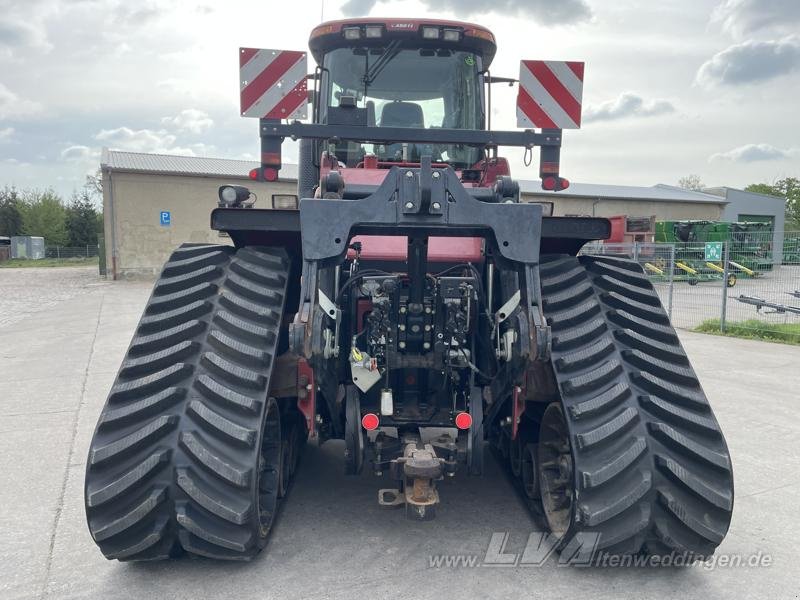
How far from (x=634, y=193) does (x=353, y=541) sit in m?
41.5

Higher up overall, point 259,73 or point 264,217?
point 259,73

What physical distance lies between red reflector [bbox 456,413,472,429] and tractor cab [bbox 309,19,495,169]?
6.44 ft

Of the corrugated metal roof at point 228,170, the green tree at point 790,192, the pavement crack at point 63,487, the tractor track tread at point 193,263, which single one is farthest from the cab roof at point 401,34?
the green tree at point 790,192

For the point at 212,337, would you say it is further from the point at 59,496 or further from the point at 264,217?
the point at 59,496

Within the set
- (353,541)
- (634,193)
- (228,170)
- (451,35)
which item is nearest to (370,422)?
(353,541)

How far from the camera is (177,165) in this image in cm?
2989

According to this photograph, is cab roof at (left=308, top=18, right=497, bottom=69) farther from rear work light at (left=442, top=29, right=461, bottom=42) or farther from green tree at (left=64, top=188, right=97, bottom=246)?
green tree at (left=64, top=188, right=97, bottom=246)

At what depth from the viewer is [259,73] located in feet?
13.3

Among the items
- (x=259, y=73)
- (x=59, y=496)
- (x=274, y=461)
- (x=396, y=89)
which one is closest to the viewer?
(x=274, y=461)

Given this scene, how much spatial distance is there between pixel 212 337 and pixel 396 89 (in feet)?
7.81

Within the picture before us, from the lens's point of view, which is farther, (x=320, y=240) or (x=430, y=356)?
(x=430, y=356)

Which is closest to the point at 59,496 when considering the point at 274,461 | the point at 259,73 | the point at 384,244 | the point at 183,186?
the point at 274,461

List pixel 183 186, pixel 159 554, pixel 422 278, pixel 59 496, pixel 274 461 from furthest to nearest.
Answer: pixel 183 186 < pixel 59 496 < pixel 274 461 < pixel 422 278 < pixel 159 554

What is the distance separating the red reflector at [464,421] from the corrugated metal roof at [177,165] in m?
23.0
